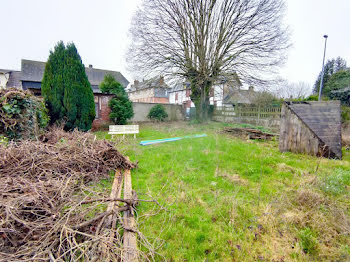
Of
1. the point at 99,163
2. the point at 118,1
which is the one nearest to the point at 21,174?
the point at 99,163

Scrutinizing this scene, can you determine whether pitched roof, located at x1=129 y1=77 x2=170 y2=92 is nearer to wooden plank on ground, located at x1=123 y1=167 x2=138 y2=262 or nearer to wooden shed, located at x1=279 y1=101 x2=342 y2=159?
wooden shed, located at x1=279 y1=101 x2=342 y2=159

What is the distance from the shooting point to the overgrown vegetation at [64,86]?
7.04m

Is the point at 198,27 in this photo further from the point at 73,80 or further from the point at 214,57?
the point at 73,80

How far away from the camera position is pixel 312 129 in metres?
4.61

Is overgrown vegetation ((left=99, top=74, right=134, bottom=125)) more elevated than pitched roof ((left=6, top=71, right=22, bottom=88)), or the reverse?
pitched roof ((left=6, top=71, right=22, bottom=88))

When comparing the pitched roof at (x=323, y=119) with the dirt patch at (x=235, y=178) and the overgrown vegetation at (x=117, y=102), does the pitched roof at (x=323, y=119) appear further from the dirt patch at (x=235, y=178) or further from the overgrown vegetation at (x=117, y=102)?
the overgrown vegetation at (x=117, y=102)

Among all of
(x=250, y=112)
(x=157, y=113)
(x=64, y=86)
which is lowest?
(x=157, y=113)

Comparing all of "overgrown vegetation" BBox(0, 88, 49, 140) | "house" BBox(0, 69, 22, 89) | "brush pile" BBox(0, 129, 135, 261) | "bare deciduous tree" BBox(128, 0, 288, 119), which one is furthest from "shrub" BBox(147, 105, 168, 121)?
"house" BBox(0, 69, 22, 89)

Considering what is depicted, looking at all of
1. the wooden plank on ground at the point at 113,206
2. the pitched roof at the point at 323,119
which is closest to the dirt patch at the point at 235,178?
the wooden plank on ground at the point at 113,206

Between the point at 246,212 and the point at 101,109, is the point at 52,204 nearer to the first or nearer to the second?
the point at 246,212

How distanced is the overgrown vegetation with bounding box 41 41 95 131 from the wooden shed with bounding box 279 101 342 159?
8.52m

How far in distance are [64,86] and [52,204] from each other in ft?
23.3

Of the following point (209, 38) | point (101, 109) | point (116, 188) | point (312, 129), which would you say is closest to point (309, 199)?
point (116, 188)

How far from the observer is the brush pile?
138 cm
